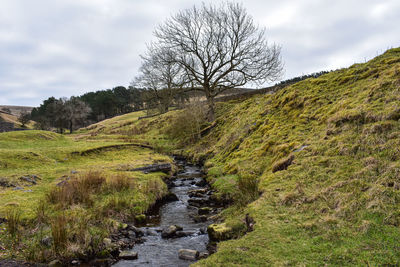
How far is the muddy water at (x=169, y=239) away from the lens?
6415mm

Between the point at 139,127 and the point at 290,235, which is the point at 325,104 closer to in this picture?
the point at 290,235

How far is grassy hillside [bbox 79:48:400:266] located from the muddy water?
3.82ft

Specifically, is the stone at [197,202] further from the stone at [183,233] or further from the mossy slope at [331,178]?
the mossy slope at [331,178]

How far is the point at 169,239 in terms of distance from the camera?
7801mm

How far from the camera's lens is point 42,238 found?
6.52 m

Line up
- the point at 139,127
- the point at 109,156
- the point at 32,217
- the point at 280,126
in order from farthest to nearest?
the point at 139,127, the point at 109,156, the point at 280,126, the point at 32,217

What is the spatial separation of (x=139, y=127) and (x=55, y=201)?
41.0 m

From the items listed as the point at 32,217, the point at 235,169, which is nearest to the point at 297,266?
the point at 32,217

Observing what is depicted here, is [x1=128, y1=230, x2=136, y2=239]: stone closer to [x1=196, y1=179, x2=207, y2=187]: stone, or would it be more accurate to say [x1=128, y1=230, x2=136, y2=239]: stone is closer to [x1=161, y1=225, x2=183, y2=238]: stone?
[x1=161, y1=225, x2=183, y2=238]: stone

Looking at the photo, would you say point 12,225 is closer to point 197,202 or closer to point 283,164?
point 197,202

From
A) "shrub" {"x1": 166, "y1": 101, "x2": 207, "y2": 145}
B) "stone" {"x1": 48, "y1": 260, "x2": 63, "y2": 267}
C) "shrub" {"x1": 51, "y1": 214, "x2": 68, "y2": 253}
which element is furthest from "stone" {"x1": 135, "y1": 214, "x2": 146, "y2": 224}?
"shrub" {"x1": 166, "y1": 101, "x2": 207, "y2": 145}

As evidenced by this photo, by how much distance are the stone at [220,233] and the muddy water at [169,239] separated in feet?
1.07

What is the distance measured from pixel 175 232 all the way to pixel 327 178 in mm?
5602

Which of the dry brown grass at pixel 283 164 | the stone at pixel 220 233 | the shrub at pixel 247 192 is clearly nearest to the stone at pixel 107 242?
the stone at pixel 220 233
